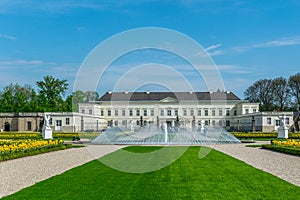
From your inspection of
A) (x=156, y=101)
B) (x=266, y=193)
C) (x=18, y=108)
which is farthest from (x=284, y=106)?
(x=266, y=193)

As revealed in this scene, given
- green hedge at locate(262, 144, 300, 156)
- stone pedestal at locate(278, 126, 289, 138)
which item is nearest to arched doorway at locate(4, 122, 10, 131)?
stone pedestal at locate(278, 126, 289, 138)

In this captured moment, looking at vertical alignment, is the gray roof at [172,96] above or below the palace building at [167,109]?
above

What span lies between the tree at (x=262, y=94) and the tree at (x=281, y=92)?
1093mm

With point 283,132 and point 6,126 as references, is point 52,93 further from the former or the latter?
point 283,132

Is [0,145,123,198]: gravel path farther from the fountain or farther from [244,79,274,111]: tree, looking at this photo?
[244,79,274,111]: tree

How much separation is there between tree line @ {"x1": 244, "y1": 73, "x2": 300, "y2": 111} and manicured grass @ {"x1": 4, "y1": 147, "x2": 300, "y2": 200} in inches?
1953

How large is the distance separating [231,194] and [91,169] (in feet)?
15.7

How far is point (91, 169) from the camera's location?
34.3 feet

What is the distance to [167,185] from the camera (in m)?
7.88

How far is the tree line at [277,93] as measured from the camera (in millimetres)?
55994

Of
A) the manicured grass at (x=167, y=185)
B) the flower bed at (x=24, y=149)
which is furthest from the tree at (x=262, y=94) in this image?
the manicured grass at (x=167, y=185)

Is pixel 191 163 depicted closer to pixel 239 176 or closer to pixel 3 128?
pixel 239 176

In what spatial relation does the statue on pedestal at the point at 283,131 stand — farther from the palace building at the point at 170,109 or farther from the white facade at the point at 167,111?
the white facade at the point at 167,111

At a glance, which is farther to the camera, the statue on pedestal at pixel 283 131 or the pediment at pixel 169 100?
the pediment at pixel 169 100
